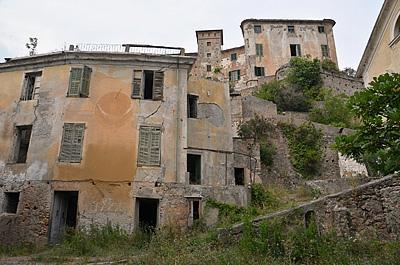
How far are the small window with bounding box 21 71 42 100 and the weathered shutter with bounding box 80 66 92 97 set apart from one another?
248 centimetres

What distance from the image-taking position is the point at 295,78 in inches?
1219

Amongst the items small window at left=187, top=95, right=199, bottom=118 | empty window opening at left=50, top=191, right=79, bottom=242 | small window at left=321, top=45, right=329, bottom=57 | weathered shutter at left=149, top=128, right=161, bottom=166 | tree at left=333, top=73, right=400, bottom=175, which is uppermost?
small window at left=321, top=45, right=329, bottom=57

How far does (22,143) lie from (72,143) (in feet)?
11.8

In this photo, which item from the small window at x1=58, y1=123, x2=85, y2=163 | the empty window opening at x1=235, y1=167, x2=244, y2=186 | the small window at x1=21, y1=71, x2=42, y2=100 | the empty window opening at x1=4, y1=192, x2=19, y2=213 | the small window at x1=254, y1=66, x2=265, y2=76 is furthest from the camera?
the small window at x1=254, y1=66, x2=265, y2=76

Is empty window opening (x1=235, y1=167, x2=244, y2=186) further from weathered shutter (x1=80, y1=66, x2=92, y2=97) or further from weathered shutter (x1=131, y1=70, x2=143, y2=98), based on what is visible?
weathered shutter (x1=80, y1=66, x2=92, y2=97)

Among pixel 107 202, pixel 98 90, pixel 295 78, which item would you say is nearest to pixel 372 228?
pixel 107 202

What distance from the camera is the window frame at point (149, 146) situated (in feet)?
44.8

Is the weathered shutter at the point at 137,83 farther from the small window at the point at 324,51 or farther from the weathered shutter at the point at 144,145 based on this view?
the small window at the point at 324,51

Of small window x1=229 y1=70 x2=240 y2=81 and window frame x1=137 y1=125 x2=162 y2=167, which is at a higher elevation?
small window x1=229 y1=70 x2=240 y2=81

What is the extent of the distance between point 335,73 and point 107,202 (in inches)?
1081

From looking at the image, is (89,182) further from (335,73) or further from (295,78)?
(335,73)

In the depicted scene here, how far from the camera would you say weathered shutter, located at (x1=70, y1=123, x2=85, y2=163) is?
44.3 feet

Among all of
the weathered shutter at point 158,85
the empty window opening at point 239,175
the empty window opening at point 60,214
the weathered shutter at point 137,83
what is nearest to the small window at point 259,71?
the empty window opening at point 239,175

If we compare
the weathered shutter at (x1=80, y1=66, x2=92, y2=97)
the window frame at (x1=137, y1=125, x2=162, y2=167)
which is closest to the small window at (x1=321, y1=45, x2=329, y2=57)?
the window frame at (x1=137, y1=125, x2=162, y2=167)
